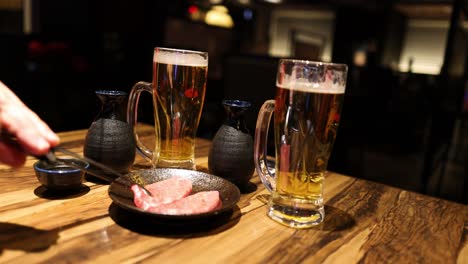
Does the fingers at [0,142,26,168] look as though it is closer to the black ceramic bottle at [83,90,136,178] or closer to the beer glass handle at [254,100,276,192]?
the black ceramic bottle at [83,90,136,178]

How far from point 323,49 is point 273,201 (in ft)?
28.6

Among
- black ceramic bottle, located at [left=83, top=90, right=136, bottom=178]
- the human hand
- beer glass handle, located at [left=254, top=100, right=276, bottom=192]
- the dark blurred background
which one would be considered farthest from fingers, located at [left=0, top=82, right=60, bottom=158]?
the dark blurred background

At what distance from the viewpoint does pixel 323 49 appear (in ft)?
29.7

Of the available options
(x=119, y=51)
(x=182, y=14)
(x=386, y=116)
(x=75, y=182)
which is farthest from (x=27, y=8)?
(x=75, y=182)

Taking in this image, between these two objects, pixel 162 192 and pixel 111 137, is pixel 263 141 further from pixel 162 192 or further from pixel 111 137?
pixel 111 137

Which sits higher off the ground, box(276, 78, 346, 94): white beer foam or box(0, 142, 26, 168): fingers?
box(276, 78, 346, 94): white beer foam

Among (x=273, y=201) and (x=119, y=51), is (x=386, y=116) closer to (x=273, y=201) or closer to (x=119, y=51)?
(x=119, y=51)

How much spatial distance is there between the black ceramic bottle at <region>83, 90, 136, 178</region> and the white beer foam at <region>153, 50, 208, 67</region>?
0.45ft

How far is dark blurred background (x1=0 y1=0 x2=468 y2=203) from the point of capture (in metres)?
2.97

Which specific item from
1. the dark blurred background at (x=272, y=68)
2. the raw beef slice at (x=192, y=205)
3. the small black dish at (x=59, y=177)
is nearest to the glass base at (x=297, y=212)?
the raw beef slice at (x=192, y=205)

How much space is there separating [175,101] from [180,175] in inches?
8.5

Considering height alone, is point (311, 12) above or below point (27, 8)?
above

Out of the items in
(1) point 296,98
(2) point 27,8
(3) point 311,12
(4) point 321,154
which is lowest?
(4) point 321,154

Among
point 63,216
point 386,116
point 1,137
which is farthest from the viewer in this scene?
point 386,116
